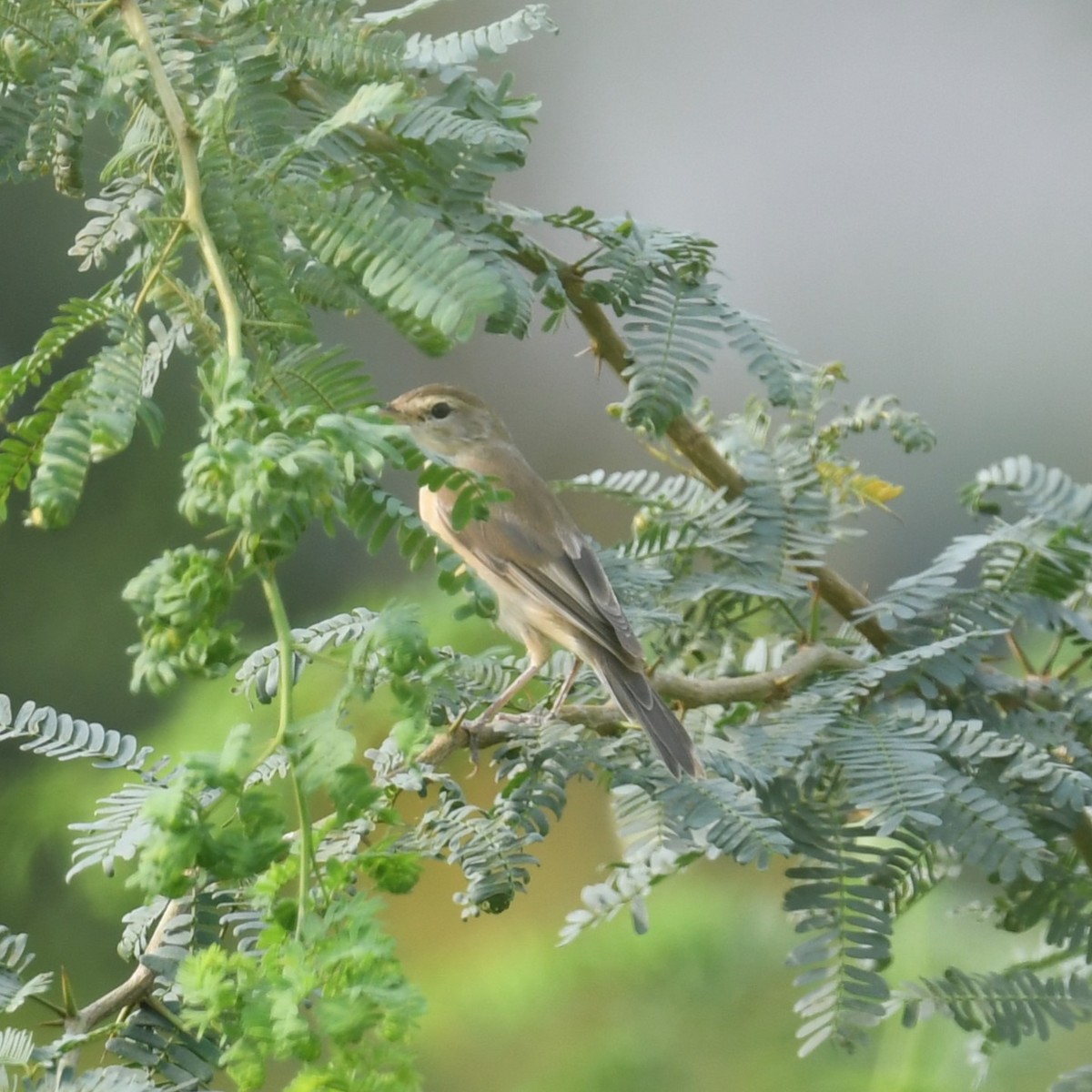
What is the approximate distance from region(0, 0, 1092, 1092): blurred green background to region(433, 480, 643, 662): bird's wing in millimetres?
401

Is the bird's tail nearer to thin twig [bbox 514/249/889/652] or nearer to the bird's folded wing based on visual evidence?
the bird's folded wing

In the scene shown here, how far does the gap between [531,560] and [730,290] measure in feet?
4.23

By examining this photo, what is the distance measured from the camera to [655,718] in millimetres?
1042

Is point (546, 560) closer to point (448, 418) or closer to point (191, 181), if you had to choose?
point (448, 418)

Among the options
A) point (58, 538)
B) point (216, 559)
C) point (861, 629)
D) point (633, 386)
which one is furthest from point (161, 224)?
point (58, 538)

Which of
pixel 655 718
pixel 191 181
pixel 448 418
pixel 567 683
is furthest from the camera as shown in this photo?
pixel 448 418

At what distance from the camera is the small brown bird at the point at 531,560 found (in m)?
1.28

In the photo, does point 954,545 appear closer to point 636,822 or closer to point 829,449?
point 829,449

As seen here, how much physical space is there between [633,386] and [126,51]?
51cm

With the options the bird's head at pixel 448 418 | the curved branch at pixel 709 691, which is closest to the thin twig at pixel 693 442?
the curved branch at pixel 709 691

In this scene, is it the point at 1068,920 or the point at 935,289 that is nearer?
the point at 1068,920

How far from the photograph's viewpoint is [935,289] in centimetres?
277

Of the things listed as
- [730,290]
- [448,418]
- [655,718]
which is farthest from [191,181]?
[730,290]

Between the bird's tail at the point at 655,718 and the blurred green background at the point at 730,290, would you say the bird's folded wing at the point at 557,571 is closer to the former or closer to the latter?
the bird's tail at the point at 655,718
